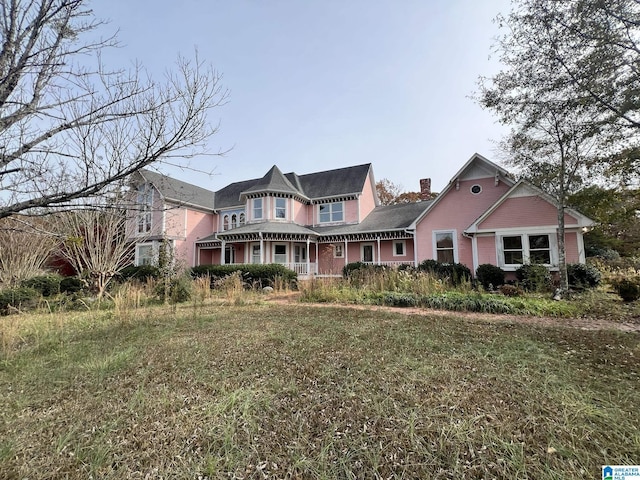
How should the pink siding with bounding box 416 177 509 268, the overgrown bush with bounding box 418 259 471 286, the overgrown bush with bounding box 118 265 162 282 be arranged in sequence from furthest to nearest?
the overgrown bush with bounding box 118 265 162 282 → the pink siding with bounding box 416 177 509 268 → the overgrown bush with bounding box 418 259 471 286

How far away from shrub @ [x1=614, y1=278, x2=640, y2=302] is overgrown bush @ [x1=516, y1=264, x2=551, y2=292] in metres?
2.15

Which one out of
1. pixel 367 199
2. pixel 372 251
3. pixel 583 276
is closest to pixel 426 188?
pixel 367 199

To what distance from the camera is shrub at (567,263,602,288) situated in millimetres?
10445

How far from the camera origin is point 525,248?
40.2ft

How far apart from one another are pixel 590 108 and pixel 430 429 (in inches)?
472

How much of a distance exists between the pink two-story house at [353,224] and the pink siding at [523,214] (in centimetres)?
4

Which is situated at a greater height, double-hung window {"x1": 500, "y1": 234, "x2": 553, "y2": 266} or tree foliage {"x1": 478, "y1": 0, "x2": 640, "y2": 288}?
tree foliage {"x1": 478, "y1": 0, "x2": 640, "y2": 288}

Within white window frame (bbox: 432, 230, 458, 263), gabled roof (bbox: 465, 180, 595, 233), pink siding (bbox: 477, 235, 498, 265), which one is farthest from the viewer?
white window frame (bbox: 432, 230, 458, 263)

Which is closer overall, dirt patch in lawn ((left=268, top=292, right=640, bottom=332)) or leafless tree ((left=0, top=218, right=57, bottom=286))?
dirt patch in lawn ((left=268, top=292, right=640, bottom=332))

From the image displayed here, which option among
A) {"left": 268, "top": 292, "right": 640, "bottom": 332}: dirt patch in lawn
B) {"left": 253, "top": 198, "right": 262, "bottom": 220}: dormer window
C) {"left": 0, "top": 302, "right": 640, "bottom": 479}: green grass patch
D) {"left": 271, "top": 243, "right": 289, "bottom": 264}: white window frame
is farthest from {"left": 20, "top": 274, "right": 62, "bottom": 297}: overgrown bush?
{"left": 268, "top": 292, "right": 640, "bottom": 332}: dirt patch in lawn

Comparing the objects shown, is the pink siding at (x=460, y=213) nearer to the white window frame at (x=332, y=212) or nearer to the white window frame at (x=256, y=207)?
the white window frame at (x=332, y=212)

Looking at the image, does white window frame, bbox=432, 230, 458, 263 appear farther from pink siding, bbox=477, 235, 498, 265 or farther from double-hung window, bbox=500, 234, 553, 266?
double-hung window, bbox=500, 234, 553, 266

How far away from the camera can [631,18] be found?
6.98 m

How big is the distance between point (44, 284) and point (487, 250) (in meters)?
21.8
